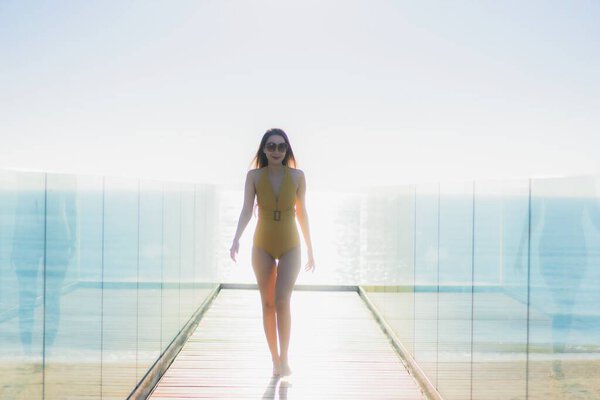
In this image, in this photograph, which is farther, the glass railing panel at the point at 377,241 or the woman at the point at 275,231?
the glass railing panel at the point at 377,241

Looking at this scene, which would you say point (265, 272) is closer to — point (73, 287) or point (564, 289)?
point (73, 287)

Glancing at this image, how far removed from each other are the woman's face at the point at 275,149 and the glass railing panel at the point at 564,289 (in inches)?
78.9

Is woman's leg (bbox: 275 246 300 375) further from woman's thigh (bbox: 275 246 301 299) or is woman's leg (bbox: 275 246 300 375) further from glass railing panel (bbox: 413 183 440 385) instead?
glass railing panel (bbox: 413 183 440 385)

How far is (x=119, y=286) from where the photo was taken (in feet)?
11.0

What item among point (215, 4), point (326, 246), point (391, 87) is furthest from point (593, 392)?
point (326, 246)

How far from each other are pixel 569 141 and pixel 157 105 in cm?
3445

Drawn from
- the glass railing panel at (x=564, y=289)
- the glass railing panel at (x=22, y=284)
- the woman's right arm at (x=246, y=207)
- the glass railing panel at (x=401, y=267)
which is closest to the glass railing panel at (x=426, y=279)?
the glass railing panel at (x=401, y=267)

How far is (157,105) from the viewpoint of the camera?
56812mm

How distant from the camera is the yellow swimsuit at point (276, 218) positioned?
159 inches

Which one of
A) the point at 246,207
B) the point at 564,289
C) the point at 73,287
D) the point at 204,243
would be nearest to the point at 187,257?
the point at 204,243

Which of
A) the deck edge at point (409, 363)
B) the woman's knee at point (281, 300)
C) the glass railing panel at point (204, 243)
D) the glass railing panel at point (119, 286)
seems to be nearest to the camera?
the glass railing panel at point (119, 286)

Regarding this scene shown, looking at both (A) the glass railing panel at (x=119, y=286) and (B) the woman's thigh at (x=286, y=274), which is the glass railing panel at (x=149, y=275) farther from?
(B) the woman's thigh at (x=286, y=274)

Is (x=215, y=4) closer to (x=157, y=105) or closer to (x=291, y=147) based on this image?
(x=291, y=147)

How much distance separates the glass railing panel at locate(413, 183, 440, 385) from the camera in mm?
3893
